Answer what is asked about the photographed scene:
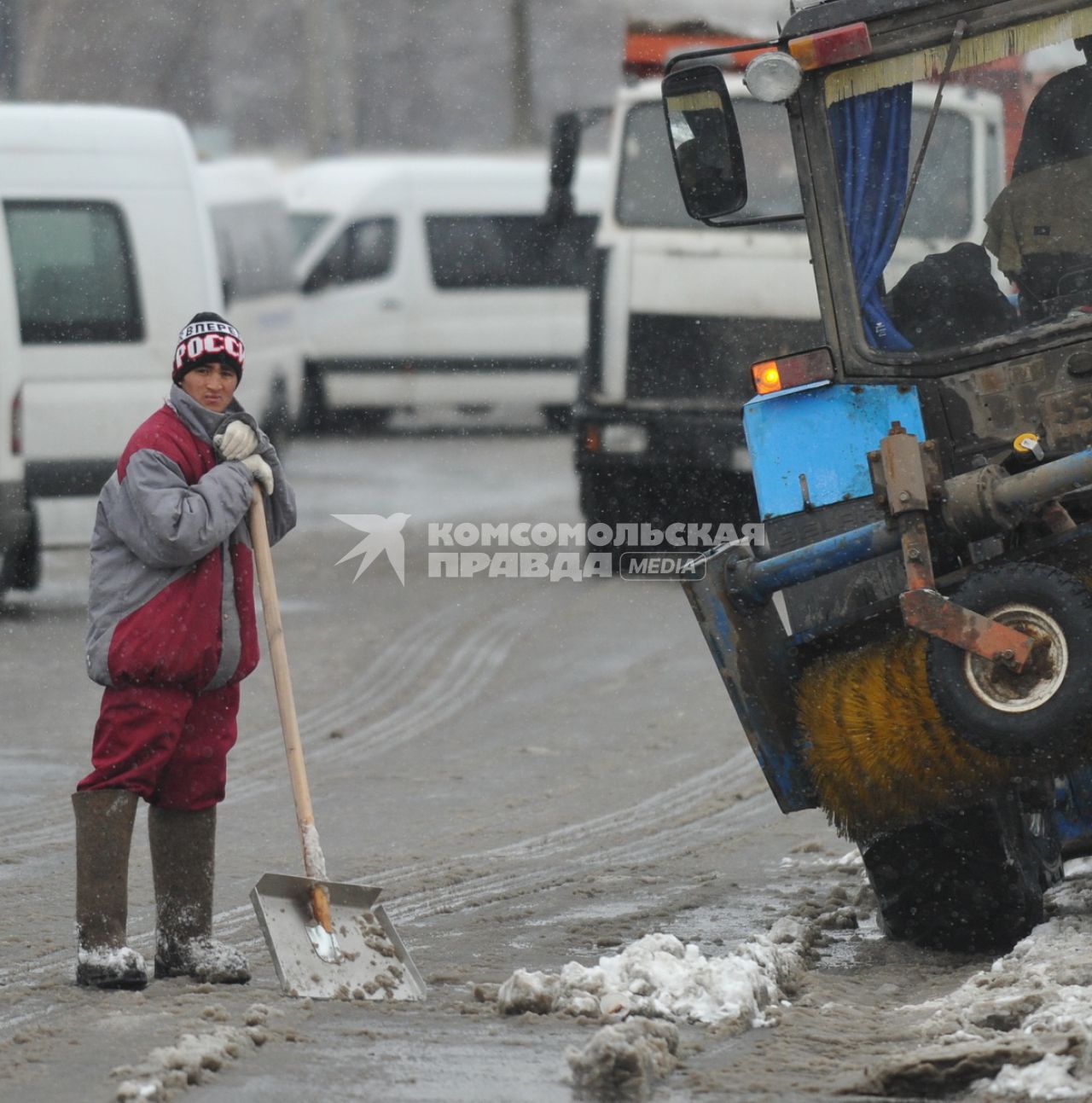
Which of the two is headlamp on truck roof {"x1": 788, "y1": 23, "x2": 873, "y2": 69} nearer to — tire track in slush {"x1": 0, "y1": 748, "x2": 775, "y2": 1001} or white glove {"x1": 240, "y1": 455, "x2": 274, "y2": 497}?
white glove {"x1": 240, "y1": 455, "x2": 274, "y2": 497}

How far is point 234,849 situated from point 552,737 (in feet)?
7.79

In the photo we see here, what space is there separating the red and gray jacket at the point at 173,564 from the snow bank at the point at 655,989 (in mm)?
1072

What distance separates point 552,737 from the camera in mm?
9570

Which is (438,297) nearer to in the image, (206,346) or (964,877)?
(206,346)

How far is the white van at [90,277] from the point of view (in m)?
12.9

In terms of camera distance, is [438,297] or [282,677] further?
[438,297]

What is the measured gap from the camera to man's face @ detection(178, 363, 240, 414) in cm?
573

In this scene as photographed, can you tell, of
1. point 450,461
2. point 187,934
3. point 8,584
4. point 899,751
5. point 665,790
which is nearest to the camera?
point 899,751

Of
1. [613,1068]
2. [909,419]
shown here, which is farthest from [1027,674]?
[613,1068]

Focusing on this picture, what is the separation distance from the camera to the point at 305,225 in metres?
23.8

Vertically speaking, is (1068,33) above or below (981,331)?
above

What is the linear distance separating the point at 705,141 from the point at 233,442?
56.8 inches

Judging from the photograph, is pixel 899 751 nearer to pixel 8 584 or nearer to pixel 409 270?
pixel 8 584

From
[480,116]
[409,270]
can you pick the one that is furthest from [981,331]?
[480,116]
